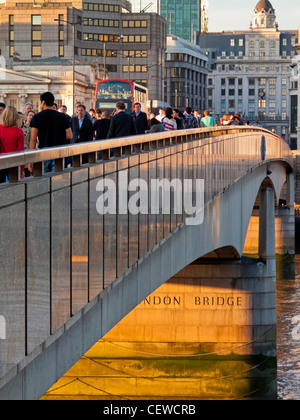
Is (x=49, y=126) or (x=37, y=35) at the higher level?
(x=37, y=35)

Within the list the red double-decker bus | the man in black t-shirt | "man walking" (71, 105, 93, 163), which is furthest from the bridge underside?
the red double-decker bus

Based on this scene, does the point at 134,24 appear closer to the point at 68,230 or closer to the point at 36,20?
the point at 36,20

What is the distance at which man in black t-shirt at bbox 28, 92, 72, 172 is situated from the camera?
12.3m

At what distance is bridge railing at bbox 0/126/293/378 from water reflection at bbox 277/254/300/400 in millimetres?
15838

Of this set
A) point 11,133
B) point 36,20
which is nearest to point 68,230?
point 11,133

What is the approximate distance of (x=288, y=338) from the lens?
125ft

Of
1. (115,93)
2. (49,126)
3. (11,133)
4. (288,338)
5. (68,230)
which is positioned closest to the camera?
(68,230)

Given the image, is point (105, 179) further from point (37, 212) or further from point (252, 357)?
point (252, 357)

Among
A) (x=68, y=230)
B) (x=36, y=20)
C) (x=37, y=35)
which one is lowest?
(x=68, y=230)

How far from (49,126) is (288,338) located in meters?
27.3

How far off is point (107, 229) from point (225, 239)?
1494 centimetres

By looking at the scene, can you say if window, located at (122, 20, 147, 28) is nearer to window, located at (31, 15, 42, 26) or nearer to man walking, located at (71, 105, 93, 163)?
window, located at (31, 15, 42, 26)

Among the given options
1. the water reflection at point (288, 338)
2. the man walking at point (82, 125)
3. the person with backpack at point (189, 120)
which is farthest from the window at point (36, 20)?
the man walking at point (82, 125)

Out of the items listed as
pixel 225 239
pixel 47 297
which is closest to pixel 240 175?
pixel 225 239
